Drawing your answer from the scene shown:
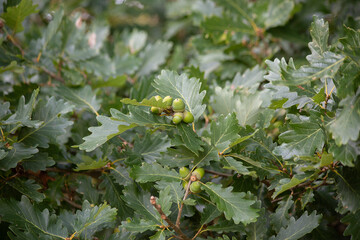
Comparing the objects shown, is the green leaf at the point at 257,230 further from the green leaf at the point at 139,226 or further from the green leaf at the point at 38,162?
the green leaf at the point at 38,162

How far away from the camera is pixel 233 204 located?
34.7 inches

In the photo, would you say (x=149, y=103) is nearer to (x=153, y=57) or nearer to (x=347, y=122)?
(x=347, y=122)

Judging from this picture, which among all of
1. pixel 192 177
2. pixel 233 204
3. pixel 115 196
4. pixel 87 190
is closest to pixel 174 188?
pixel 192 177

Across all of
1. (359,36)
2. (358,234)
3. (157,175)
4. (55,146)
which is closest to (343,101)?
(359,36)

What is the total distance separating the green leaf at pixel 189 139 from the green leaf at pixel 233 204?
0.10 meters

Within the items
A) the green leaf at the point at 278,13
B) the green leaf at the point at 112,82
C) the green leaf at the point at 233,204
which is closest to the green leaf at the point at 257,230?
the green leaf at the point at 233,204

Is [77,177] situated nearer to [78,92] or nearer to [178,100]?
[78,92]

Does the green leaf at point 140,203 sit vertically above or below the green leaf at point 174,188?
below

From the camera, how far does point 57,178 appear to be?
1.26m

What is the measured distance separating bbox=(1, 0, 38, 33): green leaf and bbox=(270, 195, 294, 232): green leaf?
3.88 ft

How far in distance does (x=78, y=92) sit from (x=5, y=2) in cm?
54

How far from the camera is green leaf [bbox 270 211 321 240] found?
938 mm

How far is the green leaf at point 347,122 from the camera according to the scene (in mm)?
763

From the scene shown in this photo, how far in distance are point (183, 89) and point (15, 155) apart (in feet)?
1.81
